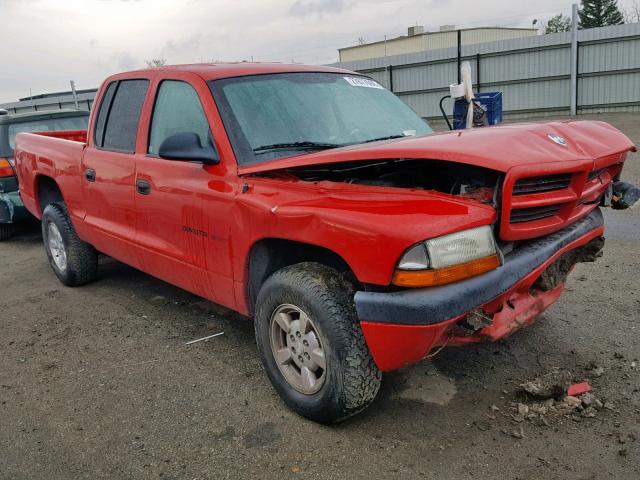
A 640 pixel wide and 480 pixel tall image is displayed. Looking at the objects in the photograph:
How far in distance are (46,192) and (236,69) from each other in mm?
2998

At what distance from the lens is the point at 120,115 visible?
4.59 m

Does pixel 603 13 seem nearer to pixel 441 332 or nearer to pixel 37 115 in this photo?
pixel 37 115

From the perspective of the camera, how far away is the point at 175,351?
4020 millimetres

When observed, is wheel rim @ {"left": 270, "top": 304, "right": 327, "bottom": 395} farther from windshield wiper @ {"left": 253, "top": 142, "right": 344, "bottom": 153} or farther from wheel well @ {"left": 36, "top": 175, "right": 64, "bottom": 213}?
wheel well @ {"left": 36, "top": 175, "right": 64, "bottom": 213}

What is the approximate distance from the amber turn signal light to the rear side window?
2.56 meters

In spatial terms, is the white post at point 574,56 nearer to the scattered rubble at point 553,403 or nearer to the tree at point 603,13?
the scattered rubble at point 553,403

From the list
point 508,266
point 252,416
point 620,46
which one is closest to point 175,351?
point 252,416

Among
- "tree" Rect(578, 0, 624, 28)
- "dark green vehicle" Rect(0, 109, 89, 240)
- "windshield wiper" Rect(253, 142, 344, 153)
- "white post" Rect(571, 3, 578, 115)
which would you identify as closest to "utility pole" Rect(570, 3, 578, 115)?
"white post" Rect(571, 3, 578, 115)

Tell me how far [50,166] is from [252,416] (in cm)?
345

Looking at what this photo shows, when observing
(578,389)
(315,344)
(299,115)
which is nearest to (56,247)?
(299,115)

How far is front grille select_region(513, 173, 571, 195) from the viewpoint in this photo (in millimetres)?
2672

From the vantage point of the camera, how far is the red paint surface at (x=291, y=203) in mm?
2557

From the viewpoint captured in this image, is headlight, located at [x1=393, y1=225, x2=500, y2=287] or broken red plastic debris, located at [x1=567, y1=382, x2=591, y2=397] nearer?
headlight, located at [x1=393, y1=225, x2=500, y2=287]

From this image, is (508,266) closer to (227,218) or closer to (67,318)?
(227,218)
